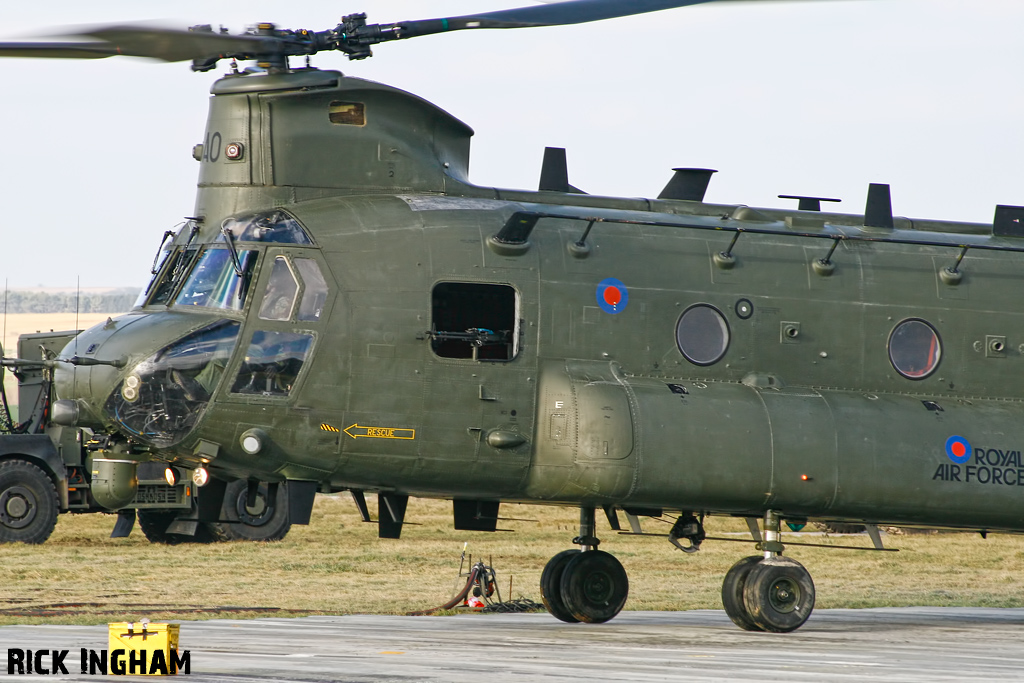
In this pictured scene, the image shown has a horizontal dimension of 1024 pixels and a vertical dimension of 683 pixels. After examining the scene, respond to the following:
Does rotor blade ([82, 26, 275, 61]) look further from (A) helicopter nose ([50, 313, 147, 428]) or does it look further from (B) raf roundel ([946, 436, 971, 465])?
(B) raf roundel ([946, 436, 971, 465])

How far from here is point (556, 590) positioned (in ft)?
48.1

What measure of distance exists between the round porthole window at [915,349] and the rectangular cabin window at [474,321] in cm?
390

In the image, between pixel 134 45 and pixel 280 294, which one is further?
pixel 280 294

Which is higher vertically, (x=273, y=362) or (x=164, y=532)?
(x=273, y=362)

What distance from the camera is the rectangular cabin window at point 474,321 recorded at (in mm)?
12500

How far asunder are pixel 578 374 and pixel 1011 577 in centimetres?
1377

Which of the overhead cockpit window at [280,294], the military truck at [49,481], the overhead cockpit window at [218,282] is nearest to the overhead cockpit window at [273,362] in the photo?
the overhead cockpit window at [280,294]

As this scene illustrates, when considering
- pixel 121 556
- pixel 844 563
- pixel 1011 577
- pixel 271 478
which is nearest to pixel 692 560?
pixel 844 563

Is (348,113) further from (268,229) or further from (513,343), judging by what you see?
(513,343)

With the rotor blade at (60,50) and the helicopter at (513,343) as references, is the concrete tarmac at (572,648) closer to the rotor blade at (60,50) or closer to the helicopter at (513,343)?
the helicopter at (513,343)

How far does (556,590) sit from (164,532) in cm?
1371

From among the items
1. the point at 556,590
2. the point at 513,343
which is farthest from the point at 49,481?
the point at 513,343

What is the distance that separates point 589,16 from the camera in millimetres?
12359

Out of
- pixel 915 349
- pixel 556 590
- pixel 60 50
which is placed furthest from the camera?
pixel 556 590
